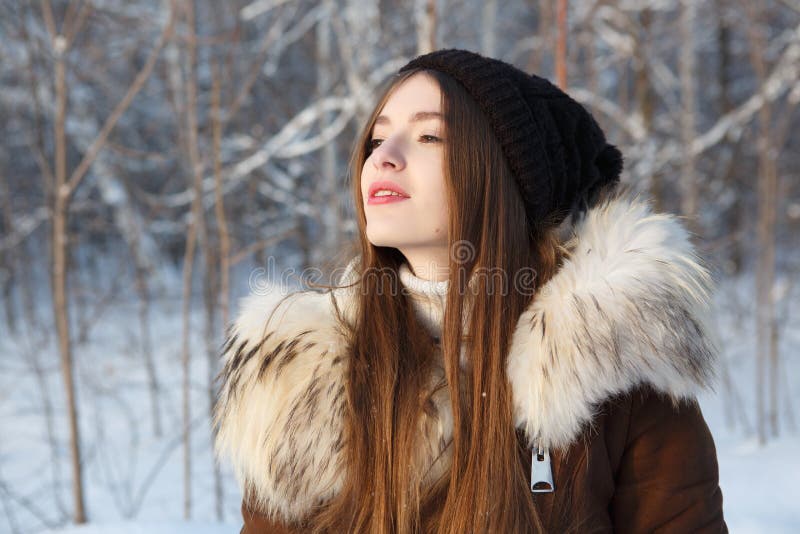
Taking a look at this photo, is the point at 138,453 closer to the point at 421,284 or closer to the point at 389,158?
the point at 421,284

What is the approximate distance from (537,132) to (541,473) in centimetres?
70

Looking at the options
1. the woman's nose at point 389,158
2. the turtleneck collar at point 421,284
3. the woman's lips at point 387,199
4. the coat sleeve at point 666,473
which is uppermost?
the woman's nose at point 389,158

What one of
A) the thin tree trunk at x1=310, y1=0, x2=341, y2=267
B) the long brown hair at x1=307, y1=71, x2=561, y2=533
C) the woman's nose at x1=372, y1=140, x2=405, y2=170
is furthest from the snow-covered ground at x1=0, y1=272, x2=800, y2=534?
the thin tree trunk at x1=310, y1=0, x2=341, y2=267

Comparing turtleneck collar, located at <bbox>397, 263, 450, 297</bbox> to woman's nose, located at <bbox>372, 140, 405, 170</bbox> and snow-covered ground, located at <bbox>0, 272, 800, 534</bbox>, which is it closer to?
woman's nose, located at <bbox>372, 140, 405, 170</bbox>

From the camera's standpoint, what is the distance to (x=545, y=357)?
3.86ft

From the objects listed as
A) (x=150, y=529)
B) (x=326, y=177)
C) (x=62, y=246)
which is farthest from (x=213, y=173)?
(x=150, y=529)

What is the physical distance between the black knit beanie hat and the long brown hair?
0.03 meters

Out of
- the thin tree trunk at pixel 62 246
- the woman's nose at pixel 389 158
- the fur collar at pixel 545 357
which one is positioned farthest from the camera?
the thin tree trunk at pixel 62 246

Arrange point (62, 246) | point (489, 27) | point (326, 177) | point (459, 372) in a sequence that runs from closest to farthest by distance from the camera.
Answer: point (459, 372) < point (62, 246) < point (326, 177) < point (489, 27)

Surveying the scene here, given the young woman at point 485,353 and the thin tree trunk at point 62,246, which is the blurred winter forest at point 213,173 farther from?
the young woman at point 485,353

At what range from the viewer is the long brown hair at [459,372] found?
1.18 metres

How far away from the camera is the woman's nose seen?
132cm

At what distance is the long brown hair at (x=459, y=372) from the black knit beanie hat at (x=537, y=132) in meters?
0.03

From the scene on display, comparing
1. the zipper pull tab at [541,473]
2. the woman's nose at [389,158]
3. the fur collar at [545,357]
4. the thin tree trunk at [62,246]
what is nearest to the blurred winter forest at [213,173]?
the thin tree trunk at [62,246]
